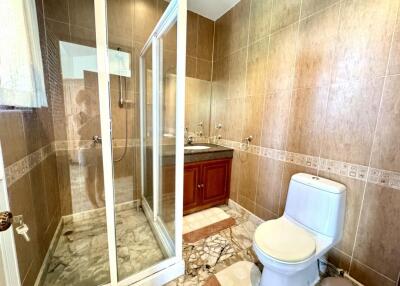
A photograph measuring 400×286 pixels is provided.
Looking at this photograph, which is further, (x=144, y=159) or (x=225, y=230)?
(x=144, y=159)

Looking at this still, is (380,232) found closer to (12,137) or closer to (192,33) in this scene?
(12,137)

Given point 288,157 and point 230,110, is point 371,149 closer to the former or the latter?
point 288,157

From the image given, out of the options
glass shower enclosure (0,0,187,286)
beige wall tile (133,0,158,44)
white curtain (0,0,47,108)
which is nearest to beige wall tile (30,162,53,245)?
glass shower enclosure (0,0,187,286)

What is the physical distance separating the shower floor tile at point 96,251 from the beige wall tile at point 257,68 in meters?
1.95

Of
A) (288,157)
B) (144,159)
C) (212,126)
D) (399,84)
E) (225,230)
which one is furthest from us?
(212,126)

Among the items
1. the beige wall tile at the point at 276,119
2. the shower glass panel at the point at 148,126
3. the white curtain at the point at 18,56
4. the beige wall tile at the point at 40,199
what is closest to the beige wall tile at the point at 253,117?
the beige wall tile at the point at 276,119

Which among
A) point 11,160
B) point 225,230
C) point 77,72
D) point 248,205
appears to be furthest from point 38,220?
point 248,205

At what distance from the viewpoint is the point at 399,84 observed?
1083 millimetres

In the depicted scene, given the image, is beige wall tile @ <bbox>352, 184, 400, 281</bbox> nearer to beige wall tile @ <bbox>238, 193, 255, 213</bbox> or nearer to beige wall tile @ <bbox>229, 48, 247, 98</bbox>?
beige wall tile @ <bbox>238, 193, 255, 213</bbox>

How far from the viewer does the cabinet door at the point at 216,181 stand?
2.30 metres

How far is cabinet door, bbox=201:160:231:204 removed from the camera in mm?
2299

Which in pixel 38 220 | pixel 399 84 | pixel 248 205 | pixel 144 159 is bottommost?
pixel 248 205

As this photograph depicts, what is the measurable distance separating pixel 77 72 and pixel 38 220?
1.41 m

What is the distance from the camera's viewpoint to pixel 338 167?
1.39 m
